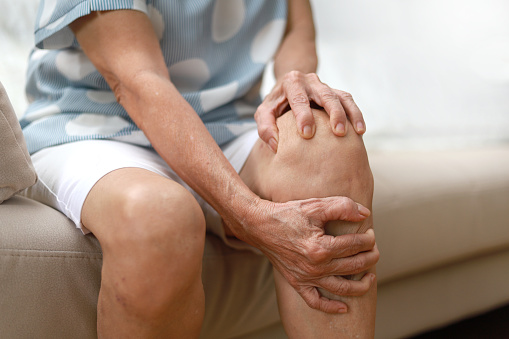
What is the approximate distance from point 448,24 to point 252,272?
1.14 meters

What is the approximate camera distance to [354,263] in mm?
641

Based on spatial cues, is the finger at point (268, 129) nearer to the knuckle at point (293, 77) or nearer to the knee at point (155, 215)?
the knuckle at point (293, 77)

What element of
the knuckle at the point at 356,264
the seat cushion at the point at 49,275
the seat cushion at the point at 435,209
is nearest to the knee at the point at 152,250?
the seat cushion at the point at 49,275

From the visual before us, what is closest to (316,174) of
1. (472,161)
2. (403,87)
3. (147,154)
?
(147,154)

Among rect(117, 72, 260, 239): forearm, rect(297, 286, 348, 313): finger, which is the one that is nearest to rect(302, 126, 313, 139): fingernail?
rect(117, 72, 260, 239): forearm

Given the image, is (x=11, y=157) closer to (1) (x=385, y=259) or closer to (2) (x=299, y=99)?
(2) (x=299, y=99)

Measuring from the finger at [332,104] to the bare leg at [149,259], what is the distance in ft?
0.73

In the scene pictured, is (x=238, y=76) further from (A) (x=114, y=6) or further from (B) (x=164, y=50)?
(A) (x=114, y=6)

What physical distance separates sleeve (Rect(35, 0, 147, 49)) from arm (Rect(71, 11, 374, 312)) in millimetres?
14

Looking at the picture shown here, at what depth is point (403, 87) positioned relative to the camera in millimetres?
1501

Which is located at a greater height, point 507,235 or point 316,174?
point 316,174

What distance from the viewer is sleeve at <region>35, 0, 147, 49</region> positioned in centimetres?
74

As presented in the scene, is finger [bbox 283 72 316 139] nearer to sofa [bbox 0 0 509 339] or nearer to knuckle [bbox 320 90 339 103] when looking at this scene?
knuckle [bbox 320 90 339 103]

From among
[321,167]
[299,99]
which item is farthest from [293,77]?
[321,167]
